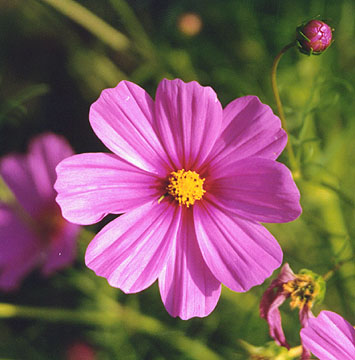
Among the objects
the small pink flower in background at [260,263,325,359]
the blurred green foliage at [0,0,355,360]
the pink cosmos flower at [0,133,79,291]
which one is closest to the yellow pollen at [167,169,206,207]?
the small pink flower in background at [260,263,325,359]

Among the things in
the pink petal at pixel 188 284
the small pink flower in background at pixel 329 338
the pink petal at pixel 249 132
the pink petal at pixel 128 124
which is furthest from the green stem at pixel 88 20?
the small pink flower in background at pixel 329 338

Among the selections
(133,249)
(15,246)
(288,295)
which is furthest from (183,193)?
(15,246)

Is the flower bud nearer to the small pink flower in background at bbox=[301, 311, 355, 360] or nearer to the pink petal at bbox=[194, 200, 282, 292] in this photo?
the pink petal at bbox=[194, 200, 282, 292]

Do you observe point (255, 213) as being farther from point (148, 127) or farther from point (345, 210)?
point (345, 210)

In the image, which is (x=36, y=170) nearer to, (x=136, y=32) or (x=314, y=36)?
(x=136, y=32)

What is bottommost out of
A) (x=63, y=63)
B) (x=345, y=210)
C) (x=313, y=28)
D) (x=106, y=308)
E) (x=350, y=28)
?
(x=106, y=308)

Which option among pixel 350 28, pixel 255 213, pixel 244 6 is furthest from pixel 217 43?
pixel 255 213

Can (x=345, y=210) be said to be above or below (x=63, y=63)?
below

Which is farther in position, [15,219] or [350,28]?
[350,28]
